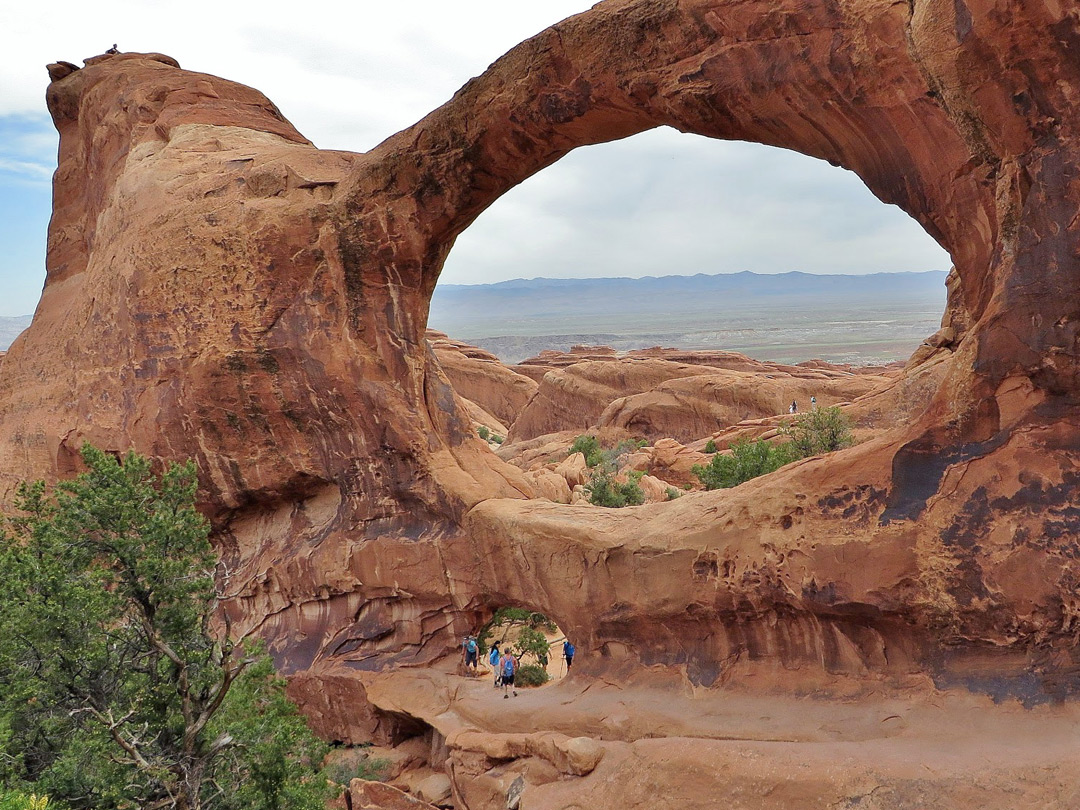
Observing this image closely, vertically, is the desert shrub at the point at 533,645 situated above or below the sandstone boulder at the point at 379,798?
above

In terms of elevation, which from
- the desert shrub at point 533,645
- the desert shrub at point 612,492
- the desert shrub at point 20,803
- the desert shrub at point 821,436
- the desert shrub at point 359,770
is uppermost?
the desert shrub at point 821,436

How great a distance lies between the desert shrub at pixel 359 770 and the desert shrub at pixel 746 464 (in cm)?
1032

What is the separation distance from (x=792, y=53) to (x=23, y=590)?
34.5ft

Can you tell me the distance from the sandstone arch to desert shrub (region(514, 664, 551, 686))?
1.76 meters

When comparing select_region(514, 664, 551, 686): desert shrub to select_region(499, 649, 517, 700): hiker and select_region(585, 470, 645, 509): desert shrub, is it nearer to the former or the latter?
select_region(499, 649, 517, 700): hiker

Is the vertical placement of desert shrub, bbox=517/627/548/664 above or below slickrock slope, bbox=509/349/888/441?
below

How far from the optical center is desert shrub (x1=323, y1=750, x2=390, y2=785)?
40.4 ft

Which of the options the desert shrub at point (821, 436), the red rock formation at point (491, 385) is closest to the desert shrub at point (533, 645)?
the desert shrub at point (821, 436)

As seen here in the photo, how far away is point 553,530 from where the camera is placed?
11.6 m

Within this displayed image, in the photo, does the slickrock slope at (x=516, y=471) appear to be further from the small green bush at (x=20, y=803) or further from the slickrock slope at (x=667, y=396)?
the slickrock slope at (x=667, y=396)

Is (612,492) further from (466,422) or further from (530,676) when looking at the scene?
(530,676)

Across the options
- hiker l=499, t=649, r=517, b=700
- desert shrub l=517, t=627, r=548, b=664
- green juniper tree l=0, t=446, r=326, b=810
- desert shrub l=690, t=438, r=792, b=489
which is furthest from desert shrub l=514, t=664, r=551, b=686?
desert shrub l=690, t=438, r=792, b=489

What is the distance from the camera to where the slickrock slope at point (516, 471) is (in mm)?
7598

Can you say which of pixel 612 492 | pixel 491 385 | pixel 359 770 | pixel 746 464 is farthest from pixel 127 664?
pixel 491 385
